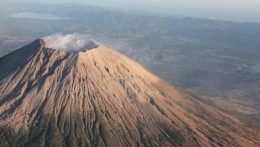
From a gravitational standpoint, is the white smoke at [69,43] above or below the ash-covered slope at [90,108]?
above

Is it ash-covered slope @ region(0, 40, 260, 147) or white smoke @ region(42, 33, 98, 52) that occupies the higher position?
white smoke @ region(42, 33, 98, 52)

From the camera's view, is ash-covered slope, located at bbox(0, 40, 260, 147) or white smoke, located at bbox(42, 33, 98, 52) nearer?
ash-covered slope, located at bbox(0, 40, 260, 147)

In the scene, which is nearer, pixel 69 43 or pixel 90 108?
pixel 90 108

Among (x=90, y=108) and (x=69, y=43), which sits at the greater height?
(x=69, y=43)

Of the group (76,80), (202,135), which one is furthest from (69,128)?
(202,135)
